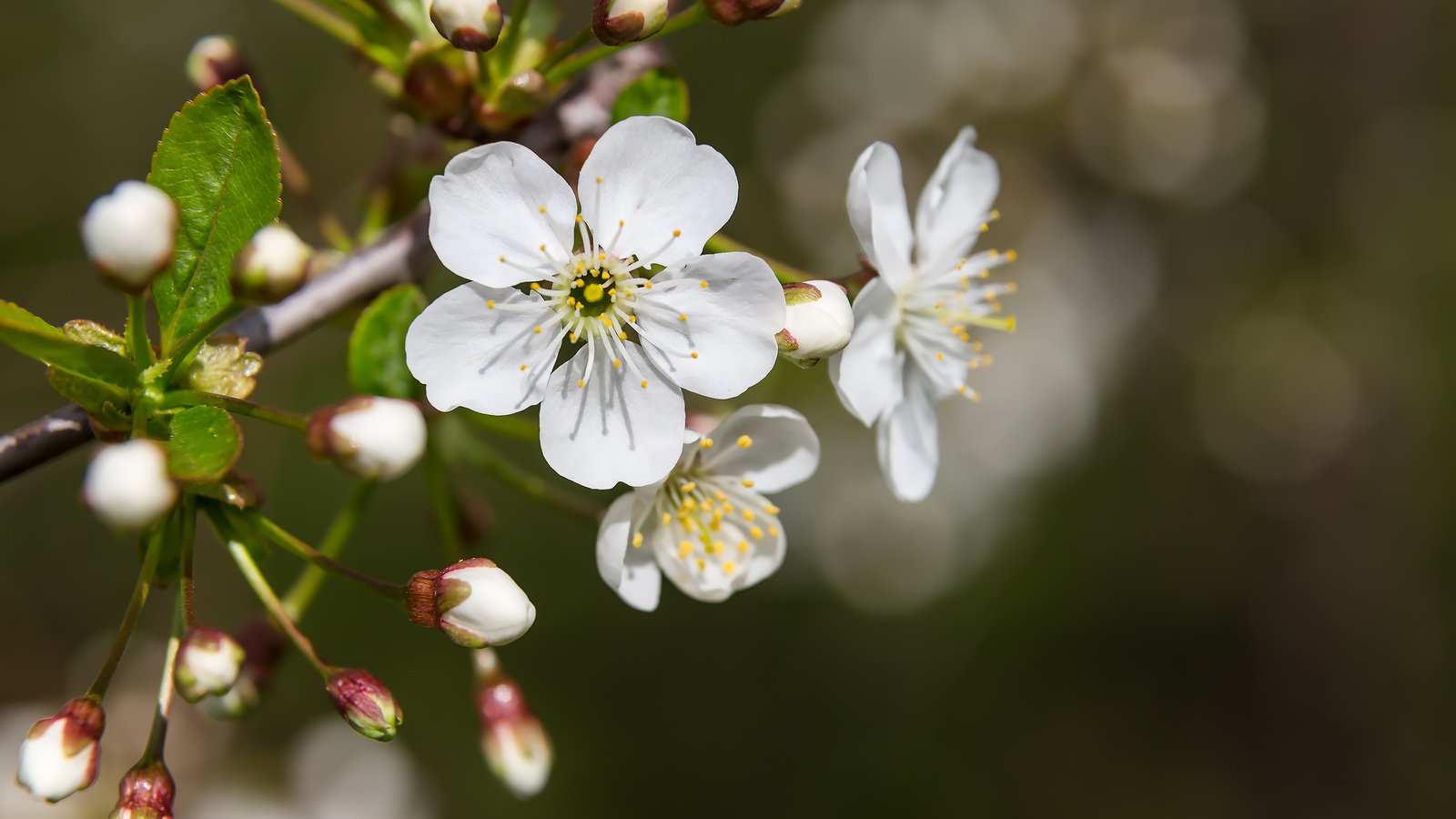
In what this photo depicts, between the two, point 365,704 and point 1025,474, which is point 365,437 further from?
point 1025,474

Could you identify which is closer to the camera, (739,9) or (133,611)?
(133,611)

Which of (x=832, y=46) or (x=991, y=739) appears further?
(x=991, y=739)

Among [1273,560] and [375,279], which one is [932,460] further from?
[1273,560]

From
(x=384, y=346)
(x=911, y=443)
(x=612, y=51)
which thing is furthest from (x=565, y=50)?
(x=911, y=443)

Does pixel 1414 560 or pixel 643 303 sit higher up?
pixel 643 303

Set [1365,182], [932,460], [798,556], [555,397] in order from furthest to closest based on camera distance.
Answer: [1365,182] → [798,556] → [932,460] → [555,397]

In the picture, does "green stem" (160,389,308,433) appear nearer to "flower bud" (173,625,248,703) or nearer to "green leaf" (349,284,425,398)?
"green leaf" (349,284,425,398)

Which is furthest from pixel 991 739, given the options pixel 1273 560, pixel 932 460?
pixel 932 460

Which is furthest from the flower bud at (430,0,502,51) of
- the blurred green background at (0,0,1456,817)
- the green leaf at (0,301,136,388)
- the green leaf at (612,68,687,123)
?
the blurred green background at (0,0,1456,817)
